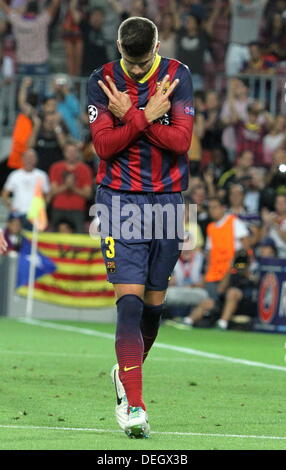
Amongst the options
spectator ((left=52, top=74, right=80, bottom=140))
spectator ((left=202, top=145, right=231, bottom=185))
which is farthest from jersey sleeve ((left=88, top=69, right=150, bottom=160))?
spectator ((left=52, top=74, right=80, bottom=140))

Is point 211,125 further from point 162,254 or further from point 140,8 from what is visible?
point 162,254

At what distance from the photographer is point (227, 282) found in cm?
1970

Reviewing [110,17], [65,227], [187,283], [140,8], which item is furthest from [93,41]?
[187,283]

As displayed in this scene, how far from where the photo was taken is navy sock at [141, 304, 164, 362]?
27.3 feet

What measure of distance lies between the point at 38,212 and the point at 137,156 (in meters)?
12.9

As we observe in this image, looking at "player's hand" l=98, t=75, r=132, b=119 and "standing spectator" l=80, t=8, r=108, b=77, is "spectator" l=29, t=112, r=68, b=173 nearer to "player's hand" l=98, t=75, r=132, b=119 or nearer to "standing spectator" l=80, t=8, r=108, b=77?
"standing spectator" l=80, t=8, r=108, b=77

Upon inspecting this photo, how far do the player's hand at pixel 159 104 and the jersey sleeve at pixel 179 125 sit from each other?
0.10m

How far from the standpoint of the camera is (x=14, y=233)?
21.2 m

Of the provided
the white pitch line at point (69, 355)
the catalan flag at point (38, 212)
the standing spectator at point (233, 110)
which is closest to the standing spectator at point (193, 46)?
the standing spectator at point (233, 110)

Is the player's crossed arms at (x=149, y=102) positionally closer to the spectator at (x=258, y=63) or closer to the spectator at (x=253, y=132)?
the spectator at (x=253, y=132)

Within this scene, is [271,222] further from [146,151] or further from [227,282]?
[146,151]

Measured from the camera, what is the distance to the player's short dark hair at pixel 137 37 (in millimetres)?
7672
